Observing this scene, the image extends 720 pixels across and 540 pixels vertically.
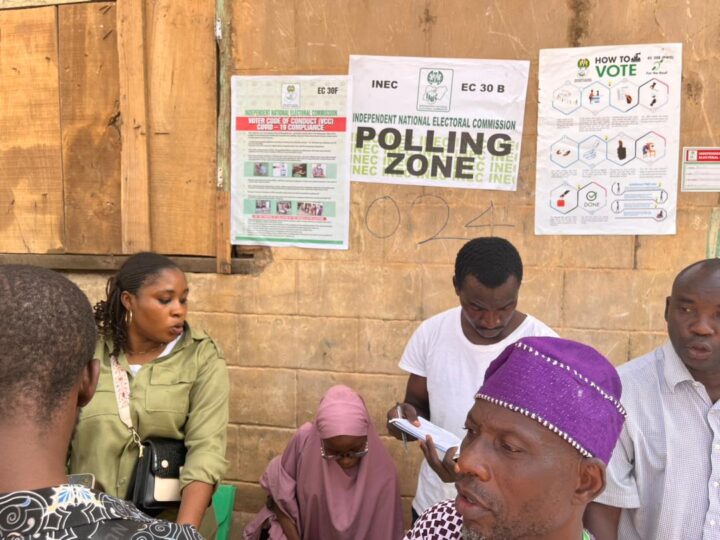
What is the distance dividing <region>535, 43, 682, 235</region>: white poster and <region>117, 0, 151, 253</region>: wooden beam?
243 centimetres

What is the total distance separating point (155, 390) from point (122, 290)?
465 mm

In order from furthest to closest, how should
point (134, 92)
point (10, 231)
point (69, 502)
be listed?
point (10, 231), point (134, 92), point (69, 502)

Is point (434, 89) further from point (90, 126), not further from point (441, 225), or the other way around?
point (90, 126)

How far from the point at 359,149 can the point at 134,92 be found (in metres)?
1.49

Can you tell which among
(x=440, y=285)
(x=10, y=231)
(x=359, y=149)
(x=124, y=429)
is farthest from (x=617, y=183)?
(x=10, y=231)

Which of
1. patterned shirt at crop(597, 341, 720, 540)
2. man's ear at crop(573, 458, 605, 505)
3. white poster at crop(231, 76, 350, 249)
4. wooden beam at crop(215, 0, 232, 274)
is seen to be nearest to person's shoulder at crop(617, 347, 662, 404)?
patterned shirt at crop(597, 341, 720, 540)

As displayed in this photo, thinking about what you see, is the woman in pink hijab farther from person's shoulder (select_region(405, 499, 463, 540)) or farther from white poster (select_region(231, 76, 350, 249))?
person's shoulder (select_region(405, 499, 463, 540))

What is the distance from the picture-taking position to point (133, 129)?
4.01 m

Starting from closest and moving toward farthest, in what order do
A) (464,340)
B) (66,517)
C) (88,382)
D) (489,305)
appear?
(66,517)
(88,382)
(489,305)
(464,340)

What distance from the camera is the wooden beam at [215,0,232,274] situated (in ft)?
12.7

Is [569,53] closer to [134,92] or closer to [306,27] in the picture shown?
[306,27]

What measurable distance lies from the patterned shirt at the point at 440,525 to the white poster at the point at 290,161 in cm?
240

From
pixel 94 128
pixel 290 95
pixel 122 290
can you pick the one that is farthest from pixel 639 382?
pixel 94 128

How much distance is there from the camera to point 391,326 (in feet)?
12.5
